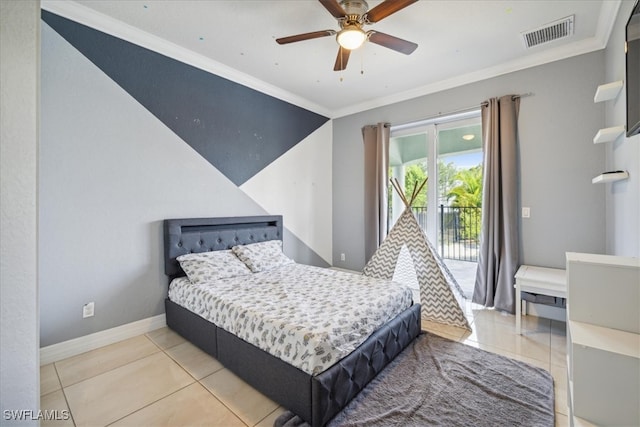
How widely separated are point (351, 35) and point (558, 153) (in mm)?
2518

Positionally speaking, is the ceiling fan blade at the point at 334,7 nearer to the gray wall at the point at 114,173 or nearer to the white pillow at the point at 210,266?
the gray wall at the point at 114,173

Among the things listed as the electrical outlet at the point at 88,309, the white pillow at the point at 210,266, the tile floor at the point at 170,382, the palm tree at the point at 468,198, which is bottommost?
the tile floor at the point at 170,382

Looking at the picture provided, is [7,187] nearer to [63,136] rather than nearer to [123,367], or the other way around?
[63,136]

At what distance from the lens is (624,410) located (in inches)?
39.4

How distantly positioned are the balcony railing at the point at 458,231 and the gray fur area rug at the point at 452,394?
67.2 inches

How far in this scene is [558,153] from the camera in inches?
115

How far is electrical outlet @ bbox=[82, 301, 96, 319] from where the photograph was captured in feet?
7.73

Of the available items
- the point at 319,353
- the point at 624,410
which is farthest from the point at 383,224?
the point at 624,410

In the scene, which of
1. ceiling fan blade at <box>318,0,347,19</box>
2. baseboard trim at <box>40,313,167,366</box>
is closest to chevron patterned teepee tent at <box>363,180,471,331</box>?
ceiling fan blade at <box>318,0,347,19</box>

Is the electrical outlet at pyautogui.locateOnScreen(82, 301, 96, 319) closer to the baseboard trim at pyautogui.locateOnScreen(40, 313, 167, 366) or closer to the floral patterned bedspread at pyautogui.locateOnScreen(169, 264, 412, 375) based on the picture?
the baseboard trim at pyautogui.locateOnScreen(40, 313, 167, 366)

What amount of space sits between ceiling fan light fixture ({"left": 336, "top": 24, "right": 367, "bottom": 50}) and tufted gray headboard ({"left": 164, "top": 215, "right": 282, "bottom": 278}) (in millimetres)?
2190

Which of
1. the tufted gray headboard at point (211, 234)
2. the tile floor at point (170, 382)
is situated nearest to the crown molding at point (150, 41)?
the tufted gray headboard at point (211, 234)

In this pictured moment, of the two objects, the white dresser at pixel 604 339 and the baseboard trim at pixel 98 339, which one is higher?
the white dresser at pixel 604 339

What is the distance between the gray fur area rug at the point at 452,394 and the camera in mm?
1595
